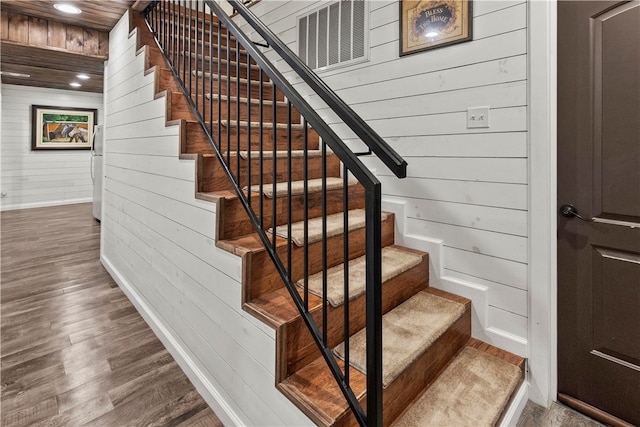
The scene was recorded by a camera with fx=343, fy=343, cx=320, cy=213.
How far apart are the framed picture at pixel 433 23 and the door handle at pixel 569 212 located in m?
1.02

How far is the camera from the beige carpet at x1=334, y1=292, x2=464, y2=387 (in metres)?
1.38

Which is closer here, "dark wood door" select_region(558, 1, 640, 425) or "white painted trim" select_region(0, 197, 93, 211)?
"dark wood door" select_region(558, 1, 640, 425)

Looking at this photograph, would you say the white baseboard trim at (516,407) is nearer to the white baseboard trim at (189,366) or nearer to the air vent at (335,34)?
the white baseboard trim at (189,366)

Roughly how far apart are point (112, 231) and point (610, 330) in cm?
403

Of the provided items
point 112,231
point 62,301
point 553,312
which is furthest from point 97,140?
point 553,312

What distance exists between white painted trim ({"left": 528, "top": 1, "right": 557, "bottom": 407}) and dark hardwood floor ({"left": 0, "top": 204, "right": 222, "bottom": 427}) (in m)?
1.66

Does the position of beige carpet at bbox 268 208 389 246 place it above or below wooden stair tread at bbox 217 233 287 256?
above

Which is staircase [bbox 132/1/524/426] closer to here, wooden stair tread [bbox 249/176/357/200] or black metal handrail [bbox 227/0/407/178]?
wooden stair tread [bbox 249/176/357/200]

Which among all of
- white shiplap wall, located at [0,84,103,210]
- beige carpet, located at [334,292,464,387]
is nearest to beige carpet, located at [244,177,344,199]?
beige carpet, located at [334,292,464,387]

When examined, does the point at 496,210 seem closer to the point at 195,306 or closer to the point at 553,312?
the point at 553,312

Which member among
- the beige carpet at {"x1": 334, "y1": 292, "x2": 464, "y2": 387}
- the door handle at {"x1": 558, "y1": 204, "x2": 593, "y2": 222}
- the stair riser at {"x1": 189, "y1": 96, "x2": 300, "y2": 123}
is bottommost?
the beige carpet at {"x1": 334, "y1": 292, "x2": 464, "y2": 387}

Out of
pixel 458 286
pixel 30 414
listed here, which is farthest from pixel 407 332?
pixel 30 414

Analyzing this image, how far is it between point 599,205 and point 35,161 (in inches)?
373

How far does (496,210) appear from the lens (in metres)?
1.83
